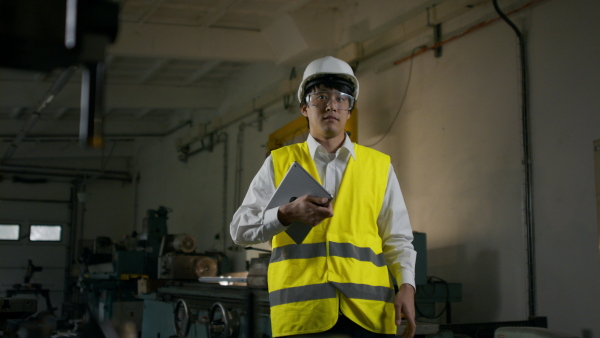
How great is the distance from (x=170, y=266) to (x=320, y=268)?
4.17 meters

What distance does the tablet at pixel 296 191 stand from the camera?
1589mm

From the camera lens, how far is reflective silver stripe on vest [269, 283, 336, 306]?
5.41ft

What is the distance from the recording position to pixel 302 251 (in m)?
1.71

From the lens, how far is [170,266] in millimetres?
5637

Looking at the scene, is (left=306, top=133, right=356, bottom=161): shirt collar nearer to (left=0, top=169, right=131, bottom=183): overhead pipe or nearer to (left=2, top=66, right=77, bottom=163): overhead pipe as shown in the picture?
(left=2, top=66, right=77, bottom=163): overhead pipe

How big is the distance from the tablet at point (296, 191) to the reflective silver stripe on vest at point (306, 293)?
0.12 meters

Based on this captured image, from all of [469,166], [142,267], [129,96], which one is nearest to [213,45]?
[129,96]

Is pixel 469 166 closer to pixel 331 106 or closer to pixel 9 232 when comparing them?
pixel 331 106

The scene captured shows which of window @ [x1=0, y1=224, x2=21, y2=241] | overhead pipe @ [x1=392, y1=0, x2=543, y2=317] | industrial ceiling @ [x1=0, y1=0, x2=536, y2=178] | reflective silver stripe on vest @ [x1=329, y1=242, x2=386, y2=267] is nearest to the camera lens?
reflective silver stripe on vest @ [x1=329, y1=242, x2=386, y2=267]

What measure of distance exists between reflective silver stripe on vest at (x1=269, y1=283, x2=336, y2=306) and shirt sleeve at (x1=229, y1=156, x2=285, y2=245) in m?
0.15

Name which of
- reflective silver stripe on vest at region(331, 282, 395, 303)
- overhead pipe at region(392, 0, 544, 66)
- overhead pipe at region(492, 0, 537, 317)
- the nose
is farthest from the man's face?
overhead pipe at region(392, 0, 544, 66)

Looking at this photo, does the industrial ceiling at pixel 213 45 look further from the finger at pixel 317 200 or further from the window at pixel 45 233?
the window at pixel 45 233

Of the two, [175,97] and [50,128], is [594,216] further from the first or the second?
[50,128]

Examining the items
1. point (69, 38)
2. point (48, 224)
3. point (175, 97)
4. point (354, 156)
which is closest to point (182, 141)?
point (175, 97)
